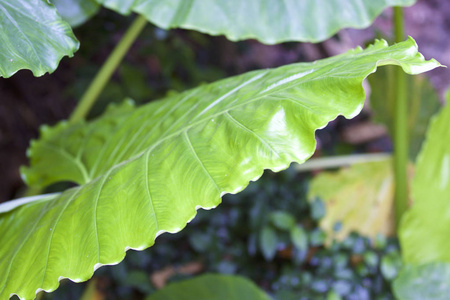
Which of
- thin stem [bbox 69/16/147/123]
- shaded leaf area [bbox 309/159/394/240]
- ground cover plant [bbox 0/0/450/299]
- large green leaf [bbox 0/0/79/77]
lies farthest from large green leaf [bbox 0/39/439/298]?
shaded leaf area [bbox 309/159/394/240]

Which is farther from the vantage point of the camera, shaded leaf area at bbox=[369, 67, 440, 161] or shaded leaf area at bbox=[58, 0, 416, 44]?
shaded leaf area at bbox=[369, 67, 440, 161]

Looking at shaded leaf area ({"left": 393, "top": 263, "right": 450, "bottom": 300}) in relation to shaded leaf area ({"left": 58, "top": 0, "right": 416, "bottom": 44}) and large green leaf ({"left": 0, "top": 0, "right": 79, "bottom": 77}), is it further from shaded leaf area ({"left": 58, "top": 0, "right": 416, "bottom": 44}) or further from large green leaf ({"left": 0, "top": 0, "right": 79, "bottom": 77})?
large green leaf ({"left": 0, "top": 0, "right": 79, "bottom": 77})

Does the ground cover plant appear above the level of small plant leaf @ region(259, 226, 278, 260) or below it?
above

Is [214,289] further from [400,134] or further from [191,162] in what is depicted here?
[400,134]

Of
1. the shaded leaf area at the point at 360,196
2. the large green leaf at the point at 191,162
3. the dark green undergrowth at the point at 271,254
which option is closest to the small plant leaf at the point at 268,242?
the dark green undergrowth at the point at 271,254

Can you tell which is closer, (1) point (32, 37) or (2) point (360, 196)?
(1) point (32, 37)

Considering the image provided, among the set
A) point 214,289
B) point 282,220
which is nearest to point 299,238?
point 282,220

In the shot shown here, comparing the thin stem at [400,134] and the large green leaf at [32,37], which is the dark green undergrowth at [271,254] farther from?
the large green leaf at [32,37]
